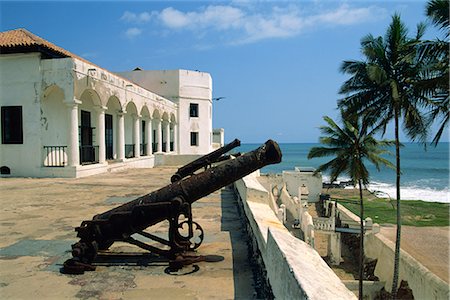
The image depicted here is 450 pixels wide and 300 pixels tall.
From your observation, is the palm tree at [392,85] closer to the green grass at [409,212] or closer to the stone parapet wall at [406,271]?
the stone parapet wall at [406,271]

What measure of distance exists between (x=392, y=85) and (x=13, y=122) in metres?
16.1

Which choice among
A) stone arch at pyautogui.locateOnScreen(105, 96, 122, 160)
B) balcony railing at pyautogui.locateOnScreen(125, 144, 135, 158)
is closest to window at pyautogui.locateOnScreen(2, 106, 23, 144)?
stone arch at pyautogui.locateOnScreen(105, 96, 122, 160)

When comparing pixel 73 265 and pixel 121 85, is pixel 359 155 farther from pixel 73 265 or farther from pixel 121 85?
pixel 73 265

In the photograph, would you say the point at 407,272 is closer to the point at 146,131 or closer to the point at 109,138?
the point at 109,138

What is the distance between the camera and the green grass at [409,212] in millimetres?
32562

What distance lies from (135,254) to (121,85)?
16.5 meters

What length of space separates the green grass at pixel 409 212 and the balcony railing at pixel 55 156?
2338cm

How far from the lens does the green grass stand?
32562 mm

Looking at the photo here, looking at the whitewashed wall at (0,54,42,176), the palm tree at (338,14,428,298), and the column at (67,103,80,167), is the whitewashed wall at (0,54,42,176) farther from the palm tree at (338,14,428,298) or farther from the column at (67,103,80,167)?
the palm tree at (338,14,428,298)

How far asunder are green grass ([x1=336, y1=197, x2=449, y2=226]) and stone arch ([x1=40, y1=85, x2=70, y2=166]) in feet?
77.3

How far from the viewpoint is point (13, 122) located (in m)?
15.2

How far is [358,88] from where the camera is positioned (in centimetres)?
1681

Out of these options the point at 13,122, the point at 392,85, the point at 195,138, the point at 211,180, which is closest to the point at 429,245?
the point at 392,85

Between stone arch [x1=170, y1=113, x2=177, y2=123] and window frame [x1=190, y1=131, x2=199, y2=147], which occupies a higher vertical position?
stone arch [x1=170, y1=113, x2=177, y2=123]
